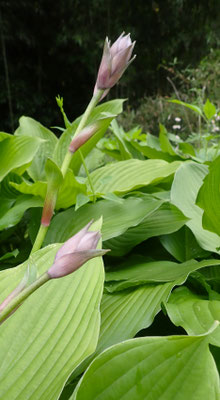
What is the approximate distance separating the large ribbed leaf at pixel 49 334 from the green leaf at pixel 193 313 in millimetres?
94

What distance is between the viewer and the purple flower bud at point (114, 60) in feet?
1.52

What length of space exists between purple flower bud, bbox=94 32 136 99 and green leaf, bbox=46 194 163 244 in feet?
0.66

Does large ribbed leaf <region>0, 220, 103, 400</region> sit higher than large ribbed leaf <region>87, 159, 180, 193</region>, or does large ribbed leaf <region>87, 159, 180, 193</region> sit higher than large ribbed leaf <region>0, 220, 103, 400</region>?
large ribbed leaf <region>0, 220, 103, 400</region>

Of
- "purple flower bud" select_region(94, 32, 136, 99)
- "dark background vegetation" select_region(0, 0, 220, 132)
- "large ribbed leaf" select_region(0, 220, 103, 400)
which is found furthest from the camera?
"dark background vegetation" select_region(0, 0, 220, 132)

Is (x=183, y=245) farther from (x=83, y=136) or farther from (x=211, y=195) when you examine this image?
(x=83, y=136)

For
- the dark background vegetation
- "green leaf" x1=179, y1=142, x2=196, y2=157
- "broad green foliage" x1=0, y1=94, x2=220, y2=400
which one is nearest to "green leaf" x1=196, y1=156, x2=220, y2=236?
"broad green foliage" x1=0, y1=94, x2=220, y2=400

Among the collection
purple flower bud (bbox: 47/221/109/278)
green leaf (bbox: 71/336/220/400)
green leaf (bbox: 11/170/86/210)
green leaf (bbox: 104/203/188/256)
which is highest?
Answer: purple flower bud (bbox: 47/221/109/278)

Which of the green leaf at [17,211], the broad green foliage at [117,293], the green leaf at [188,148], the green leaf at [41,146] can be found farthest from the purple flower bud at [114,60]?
the green leaf at [188,148]

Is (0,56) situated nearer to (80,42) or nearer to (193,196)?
(80,42)

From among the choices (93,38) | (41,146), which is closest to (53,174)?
(41,146)

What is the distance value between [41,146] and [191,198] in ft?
1.44

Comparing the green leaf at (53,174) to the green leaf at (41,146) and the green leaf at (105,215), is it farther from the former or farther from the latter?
the green leaf at (41,146)

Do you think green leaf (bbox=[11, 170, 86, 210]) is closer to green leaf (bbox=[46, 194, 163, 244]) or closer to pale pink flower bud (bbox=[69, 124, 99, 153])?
green leaf (bbox=[46, 194, 163, 244])

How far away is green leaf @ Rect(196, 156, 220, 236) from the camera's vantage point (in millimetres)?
542
